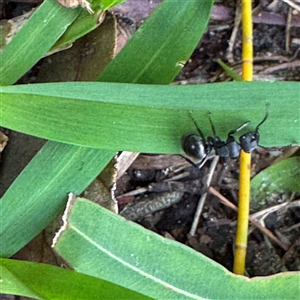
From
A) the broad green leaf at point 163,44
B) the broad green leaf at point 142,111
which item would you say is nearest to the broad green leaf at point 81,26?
the broad green leaf at point 163,44

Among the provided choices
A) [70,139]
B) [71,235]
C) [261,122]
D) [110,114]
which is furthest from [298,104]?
[71,235]

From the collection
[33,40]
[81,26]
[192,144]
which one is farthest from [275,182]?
[33,40]

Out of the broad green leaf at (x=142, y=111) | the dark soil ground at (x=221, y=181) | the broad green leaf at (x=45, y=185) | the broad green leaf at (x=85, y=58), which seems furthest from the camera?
the dark soil ground at (x=221, y=181)

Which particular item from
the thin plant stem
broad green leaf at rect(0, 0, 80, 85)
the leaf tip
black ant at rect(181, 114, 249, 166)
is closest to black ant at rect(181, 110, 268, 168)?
black ant at rect(181, 114, 249, 166)

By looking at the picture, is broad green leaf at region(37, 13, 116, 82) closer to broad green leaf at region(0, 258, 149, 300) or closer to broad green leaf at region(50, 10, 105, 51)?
broad green leaf at region(50, 10, 105, 51)

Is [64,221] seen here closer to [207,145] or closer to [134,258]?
[134,258]

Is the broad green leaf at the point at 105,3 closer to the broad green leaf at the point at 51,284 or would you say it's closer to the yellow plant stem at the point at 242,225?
the yellow plant stem at the point at 242,225

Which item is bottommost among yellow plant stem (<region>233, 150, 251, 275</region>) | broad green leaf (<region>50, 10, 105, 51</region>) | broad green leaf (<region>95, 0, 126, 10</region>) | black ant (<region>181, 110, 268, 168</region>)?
yellow plant stem (<region>233, 150, 251, 275</region>)

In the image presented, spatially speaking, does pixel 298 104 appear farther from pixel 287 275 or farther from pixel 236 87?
pixel 287 275
